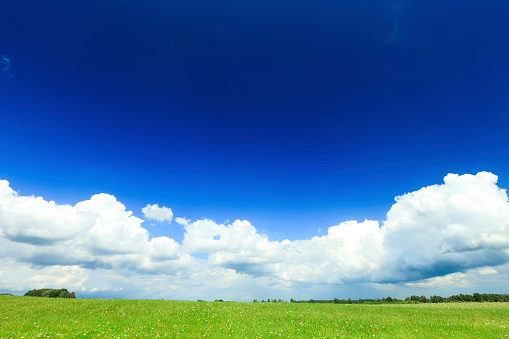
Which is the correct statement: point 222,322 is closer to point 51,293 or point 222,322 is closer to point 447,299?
point 51,293

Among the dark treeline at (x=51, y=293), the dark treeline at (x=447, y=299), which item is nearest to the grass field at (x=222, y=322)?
the dark treeline at (x=51, y=293)

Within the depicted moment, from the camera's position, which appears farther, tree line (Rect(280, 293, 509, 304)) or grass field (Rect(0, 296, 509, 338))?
tree line (Rect(280, 293, 509, 304))

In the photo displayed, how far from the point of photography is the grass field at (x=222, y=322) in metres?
21.8

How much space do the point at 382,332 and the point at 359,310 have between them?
13.2 metres

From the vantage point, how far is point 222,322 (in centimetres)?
2648

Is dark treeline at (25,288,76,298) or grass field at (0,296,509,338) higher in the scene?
dark treeline at (25,288,76,298)

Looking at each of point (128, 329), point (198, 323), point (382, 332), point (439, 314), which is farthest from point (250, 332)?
point (439, 314)

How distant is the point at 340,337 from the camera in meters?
21.5

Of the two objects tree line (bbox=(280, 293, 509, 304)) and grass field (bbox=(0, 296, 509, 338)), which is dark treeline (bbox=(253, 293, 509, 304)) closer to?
tree line (bbox=(280, 293, 509, 304))

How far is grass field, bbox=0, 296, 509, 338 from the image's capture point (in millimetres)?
21766

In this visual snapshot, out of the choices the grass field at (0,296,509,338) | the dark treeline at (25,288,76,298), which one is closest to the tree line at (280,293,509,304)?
the grass field at (0,296,509,338)

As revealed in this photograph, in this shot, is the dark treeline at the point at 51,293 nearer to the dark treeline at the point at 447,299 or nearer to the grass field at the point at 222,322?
the grass field at the point at 222,322

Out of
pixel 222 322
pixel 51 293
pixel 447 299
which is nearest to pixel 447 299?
pixel 447 299

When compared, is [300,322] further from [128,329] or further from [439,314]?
[439,314]
